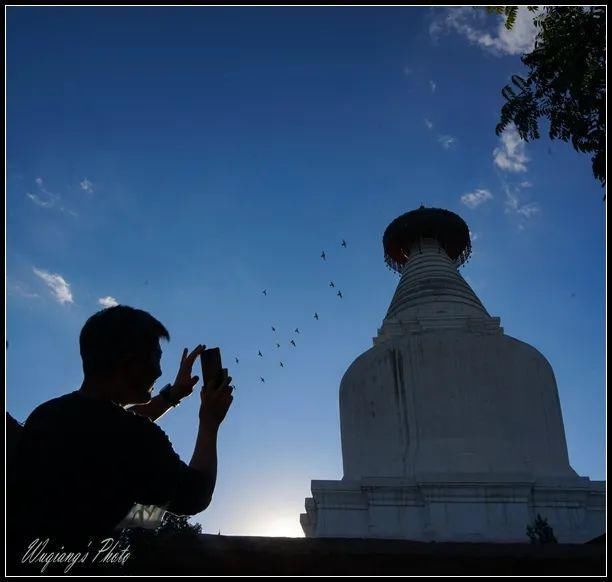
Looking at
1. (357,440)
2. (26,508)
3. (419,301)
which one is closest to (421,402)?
(357,440)

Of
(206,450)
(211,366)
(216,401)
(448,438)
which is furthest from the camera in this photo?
(448,438)

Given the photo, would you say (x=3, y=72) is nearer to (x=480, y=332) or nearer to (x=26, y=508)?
(x=26, y=508)

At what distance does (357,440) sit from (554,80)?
44.2 feet

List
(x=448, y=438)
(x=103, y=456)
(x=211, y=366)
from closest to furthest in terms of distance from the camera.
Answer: (x=103, y=456)
(x=211, y=366)
(x=448, y=438)

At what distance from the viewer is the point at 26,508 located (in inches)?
90.3

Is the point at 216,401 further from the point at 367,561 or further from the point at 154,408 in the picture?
the point at 367,561

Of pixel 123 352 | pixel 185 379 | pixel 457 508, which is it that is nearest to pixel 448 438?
pixel 457 508

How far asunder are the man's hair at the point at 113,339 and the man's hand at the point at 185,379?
0.69 metres

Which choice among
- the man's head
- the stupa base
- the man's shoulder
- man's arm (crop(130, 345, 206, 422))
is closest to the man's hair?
the man's head

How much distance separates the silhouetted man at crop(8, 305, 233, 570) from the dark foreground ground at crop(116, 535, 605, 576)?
408mm

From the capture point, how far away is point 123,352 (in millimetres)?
2646

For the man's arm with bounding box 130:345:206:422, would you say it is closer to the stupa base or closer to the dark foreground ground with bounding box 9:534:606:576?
the dark foreground ground with bounding box 9:534:606:576

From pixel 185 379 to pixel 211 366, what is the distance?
59 cm

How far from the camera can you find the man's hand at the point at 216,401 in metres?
2.72
